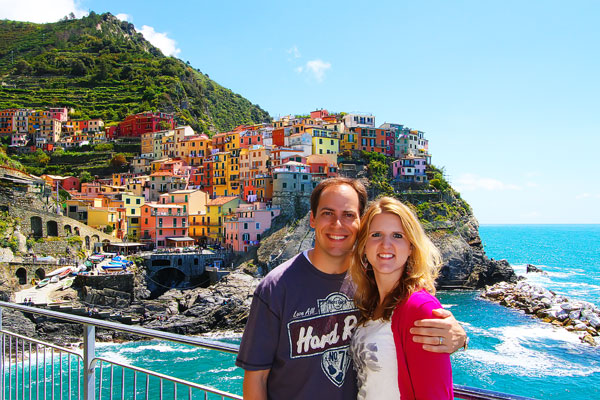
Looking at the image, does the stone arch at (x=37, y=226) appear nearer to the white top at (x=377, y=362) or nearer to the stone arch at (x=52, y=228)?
the stone arch at (x=52, y=228)

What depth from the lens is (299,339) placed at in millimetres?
2484

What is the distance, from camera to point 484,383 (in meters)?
20.0

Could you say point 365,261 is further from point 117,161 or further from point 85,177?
point 117,161

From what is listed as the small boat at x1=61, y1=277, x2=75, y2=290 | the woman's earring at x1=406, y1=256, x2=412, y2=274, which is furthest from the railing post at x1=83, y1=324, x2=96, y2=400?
the small boat at x1=61, y1=277, x2=75, y2=290

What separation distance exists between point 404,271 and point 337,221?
472 mm

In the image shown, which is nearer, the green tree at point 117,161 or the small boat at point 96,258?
the small boat at point 96,258

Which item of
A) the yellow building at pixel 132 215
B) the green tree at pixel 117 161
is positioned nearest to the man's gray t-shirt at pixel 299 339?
the yellow building at pixel 132 215

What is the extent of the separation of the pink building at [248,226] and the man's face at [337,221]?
129 ft

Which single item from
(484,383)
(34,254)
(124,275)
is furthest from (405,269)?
(34,254)

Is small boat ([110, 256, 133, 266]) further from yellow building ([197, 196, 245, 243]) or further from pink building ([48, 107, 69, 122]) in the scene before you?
pink building ([48, 107, 69, 122])

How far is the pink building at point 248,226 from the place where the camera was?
42.1 metres

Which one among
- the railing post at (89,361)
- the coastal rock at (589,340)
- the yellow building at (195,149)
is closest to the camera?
the railing post at (89,361)

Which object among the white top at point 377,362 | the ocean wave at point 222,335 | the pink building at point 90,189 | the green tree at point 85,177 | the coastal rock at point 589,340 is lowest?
the ocean wave at point 222,335

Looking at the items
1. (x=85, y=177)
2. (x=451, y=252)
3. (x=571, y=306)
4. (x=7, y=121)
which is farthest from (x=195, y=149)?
(x=571, y=306)
